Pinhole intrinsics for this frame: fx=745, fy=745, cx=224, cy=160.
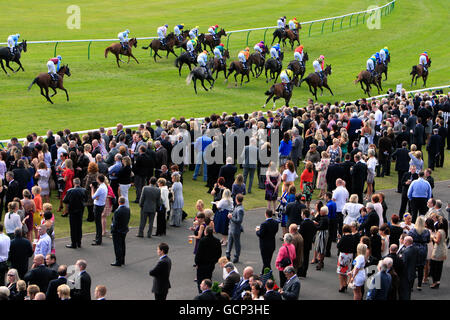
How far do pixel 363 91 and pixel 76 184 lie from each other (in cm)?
1956

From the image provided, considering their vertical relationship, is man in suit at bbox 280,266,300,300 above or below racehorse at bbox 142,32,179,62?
below

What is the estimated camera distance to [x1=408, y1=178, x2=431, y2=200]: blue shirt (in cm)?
1694

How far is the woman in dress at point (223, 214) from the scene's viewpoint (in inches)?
600

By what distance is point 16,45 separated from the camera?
30203 millimetres

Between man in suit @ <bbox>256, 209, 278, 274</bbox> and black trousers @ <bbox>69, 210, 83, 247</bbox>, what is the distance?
12.4 ft

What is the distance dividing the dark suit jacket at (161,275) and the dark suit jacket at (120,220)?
2.29 meters

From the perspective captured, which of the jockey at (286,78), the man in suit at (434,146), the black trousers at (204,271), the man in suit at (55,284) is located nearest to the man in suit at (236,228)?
the black trousers at (204,271)

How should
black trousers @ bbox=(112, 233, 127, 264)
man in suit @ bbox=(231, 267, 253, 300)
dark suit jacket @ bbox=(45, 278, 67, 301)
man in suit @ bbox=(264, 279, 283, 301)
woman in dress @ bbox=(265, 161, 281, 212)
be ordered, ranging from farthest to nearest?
woman in dress @ bbox=(265, 161, 281, 212)
black trousers @ bbox=(112, 233, 127, 264)
man in suit @ bbox=(231, 267, 253, 300)
dark suit jacket @ bbox=(45, 278, 67, 301)
man in suit @ bbox=(264, 279, 283, 301)

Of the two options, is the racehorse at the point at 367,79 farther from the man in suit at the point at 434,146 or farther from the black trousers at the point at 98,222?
the black trousers at the point at 98,222

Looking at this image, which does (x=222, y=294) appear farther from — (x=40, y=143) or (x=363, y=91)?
(x=363, y=91)

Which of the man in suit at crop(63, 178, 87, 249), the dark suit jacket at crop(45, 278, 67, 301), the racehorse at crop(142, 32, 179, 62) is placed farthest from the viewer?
the racehorse at crop(142, 32, 179, 62)

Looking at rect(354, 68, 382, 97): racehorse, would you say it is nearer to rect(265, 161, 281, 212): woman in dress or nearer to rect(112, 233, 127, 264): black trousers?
rect(265, 161, 281, 212): woman in dress

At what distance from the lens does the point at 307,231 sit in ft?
46.5

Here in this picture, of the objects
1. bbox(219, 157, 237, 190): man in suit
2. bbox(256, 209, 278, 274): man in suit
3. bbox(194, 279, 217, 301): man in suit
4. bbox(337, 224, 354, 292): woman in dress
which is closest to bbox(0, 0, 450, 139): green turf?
bbox(219, 157, 237, 190): man in suit
